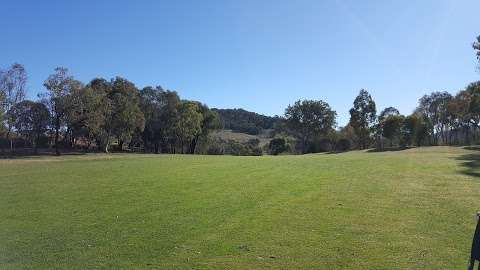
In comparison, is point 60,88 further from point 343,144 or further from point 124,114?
point 343,144

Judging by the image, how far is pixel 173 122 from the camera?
104 metres

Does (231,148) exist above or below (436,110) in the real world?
below

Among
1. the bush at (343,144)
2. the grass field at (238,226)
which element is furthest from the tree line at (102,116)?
the grass field at (238,226)

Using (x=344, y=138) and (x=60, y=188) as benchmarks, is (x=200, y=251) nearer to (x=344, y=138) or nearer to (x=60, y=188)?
(x=60, y=188)

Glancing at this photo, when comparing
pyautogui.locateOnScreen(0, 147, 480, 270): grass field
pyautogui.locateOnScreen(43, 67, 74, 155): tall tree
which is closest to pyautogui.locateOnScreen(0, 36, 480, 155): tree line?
pyautogui.locateOnScreen(43, 67, 74, 155): tall tree

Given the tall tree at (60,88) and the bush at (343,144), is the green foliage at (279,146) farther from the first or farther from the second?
the tall tree at (60,88)

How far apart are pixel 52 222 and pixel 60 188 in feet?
29.5

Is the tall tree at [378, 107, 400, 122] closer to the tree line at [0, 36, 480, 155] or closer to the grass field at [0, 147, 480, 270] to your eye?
the tree line at [0, 36, 480, 155]

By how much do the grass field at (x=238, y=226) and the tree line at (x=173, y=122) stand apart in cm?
4663

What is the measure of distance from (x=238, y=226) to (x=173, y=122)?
92.4 m

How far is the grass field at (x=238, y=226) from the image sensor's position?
9945 mm

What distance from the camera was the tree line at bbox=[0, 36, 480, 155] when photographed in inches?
3115

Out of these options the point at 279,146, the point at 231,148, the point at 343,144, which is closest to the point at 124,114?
the point at 231,148

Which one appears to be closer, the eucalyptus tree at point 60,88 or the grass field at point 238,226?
the grass field at point 238,226
